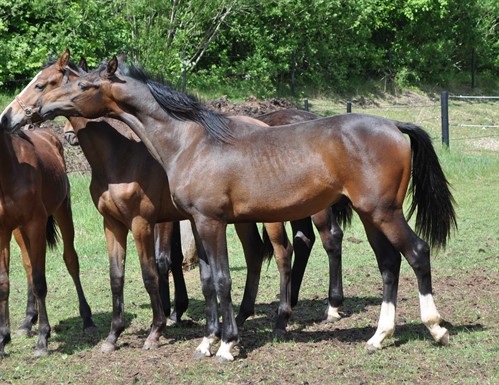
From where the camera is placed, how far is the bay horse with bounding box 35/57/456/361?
704cm

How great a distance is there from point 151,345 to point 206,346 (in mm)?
666

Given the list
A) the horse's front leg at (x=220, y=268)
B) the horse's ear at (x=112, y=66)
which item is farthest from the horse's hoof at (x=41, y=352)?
the horse's ear at (x=112, y=66)

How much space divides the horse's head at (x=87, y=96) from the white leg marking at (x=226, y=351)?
7.24 ft

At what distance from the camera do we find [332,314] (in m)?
8.59

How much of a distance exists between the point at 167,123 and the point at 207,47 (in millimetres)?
20386

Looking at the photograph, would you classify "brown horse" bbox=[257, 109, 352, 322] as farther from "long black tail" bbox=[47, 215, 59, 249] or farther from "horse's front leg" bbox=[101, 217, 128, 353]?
"long black tail" bbox=[47, 215, 59, 249]

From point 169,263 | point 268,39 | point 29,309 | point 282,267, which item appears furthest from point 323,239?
point 268,39

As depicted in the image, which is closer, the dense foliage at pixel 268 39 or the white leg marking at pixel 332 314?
the white leg marking at pixel 332 314

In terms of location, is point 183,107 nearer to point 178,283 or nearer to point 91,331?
point 178,283

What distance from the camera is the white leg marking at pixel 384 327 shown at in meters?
7.26

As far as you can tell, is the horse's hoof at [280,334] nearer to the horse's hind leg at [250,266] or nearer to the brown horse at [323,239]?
the horse's hind leg at [250,266]

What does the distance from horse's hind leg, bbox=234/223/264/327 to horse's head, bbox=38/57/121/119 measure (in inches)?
70.1

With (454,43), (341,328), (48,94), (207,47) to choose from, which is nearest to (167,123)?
(48,94)

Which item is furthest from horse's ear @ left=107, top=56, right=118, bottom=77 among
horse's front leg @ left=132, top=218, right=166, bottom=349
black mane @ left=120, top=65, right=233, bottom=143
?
horse's front leg @ left=132, top=218, right=166, bottom=349
